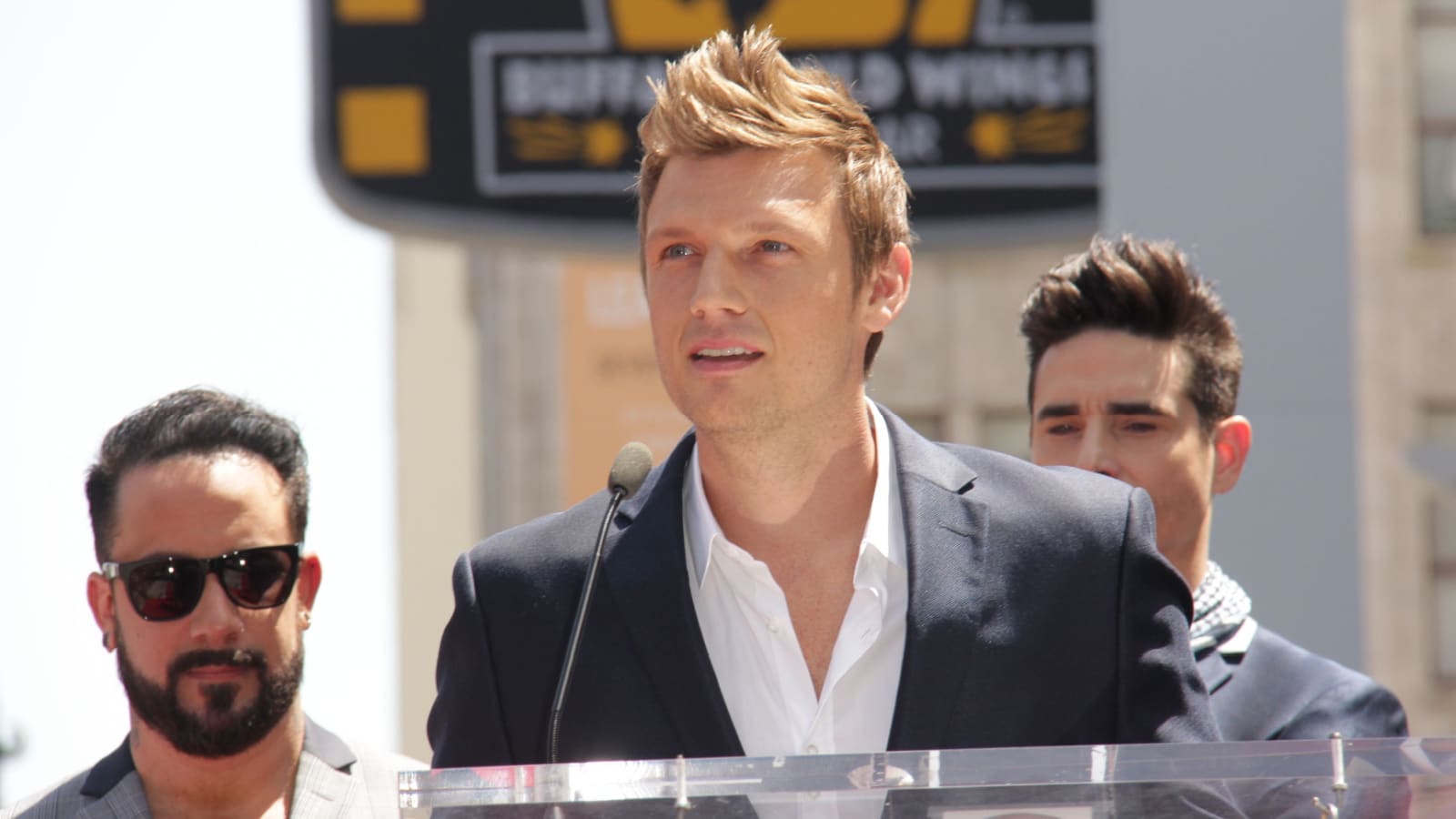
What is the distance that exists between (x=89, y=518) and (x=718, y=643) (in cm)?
132

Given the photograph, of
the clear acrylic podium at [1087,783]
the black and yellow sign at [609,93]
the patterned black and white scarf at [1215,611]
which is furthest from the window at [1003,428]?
the clear acrylic podium at [1087,783]

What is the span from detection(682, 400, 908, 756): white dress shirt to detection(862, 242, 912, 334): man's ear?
0.75ft

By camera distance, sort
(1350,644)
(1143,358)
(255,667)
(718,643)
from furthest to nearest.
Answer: (1350,644)
(1143,358)
(255,667)
(718,643)

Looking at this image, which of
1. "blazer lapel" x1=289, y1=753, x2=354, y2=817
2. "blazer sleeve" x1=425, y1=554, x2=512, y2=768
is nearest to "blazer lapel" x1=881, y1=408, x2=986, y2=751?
"blazer sleeve" x1=425, y1=554, x2=512, y2=768

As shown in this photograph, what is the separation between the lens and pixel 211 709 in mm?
3559

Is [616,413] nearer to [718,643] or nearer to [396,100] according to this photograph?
[396,100]

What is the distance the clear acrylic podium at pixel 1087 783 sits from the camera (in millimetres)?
2402

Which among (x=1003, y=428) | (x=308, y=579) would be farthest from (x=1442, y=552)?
(x=308, y=579)

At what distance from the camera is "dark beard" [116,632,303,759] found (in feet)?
11.6

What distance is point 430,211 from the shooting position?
25.8 feet

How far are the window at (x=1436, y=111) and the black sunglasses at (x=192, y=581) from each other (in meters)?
14.2

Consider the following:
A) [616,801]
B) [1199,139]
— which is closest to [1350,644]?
[1199,139]

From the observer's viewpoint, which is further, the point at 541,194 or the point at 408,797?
the point at 541,194

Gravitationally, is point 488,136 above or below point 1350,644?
above
